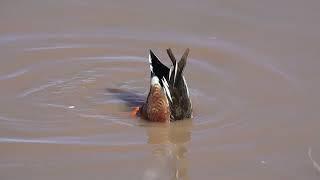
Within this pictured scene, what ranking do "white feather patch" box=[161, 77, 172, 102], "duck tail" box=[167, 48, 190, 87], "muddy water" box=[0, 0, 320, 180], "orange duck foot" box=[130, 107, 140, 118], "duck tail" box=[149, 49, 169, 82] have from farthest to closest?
"orange duck foot" box=[130, 107, 140, 118]
"duck tail" box=[149, 49, 169, 82]
"white feather patch" box=[161, 77, 172, 102]
"duck tail" box=[167, 48, 190, 87]
"muddy water" box=[0, 0, 320, 180]

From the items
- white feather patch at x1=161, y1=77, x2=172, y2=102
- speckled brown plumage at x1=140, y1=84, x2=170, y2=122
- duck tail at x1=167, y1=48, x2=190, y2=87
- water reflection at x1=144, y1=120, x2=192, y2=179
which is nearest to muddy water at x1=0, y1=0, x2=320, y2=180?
water reflection at x1=144, y1=120, x2=192, y2=179

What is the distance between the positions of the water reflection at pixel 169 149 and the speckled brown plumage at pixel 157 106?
79mm

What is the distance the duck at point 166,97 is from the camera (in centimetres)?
659

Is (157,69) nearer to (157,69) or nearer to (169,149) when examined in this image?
(157,69)

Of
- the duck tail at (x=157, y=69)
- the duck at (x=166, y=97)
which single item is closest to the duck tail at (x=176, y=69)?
the duck at (x=166, y=97)

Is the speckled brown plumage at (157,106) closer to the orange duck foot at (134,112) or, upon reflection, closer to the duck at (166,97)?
the duck at (166,97)

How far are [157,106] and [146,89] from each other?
2.78ft

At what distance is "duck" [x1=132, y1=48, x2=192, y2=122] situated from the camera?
6594mm

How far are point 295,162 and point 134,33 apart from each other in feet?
10.4

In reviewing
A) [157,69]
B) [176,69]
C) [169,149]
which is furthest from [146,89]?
[169,149]

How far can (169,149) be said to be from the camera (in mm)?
6227

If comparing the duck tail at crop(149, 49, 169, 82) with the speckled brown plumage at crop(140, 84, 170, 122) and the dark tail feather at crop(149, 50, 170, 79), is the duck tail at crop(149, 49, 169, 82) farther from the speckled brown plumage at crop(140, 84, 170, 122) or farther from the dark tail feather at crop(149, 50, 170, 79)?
the speckled brown plumage at crop(140, 84, 170, 122)

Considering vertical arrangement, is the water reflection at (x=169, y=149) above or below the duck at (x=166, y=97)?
below

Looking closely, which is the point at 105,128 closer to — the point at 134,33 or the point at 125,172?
the point at 125,172
